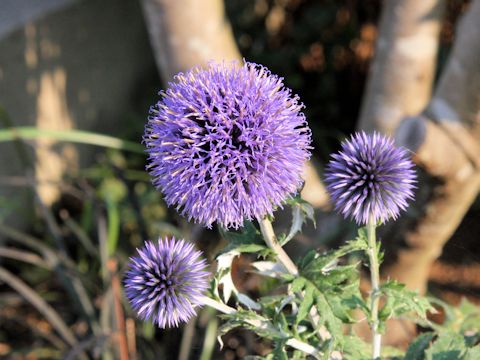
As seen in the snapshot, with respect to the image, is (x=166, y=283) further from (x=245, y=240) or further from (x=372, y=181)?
(x=372, y=181)

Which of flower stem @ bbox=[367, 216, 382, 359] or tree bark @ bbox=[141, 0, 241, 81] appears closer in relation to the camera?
flower stem @ bbox=[367, 216, 382, 359]

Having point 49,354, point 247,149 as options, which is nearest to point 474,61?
point 247,149

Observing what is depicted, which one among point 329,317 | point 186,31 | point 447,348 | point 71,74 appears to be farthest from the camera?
point 71,74

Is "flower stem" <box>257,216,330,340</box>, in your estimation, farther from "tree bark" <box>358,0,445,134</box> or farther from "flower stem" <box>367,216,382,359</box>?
"tree bark" <box>358,0,445,134</box>

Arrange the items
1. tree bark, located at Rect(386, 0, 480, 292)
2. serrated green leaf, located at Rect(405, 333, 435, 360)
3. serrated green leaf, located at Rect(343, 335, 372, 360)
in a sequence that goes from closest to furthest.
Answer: serrated green leaf, located at Rect(343, 335, 372, 360) → serrated green leaf, located at Rect(405, 333, 435, 360) → tree bark, located at Rect(386, 0, 480, 292)

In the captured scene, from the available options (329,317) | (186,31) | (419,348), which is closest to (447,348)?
(419,348)

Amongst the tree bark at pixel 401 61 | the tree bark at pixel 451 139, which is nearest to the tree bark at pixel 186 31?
the tree bark at pixel 401 61

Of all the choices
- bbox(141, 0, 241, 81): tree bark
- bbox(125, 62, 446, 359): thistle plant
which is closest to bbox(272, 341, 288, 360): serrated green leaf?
bbox(125, 62, 446, 359): thistle plant

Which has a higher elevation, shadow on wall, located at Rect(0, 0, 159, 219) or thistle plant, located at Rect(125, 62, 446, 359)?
shadow on wall, located at Rect(0, 0, 159, 219)

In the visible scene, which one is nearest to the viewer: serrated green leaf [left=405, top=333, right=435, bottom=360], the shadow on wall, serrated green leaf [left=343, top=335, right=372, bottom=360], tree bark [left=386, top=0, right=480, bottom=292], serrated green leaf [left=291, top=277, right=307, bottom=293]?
serrated green leaf [left=291, top=277, right=307, bottom=293]
